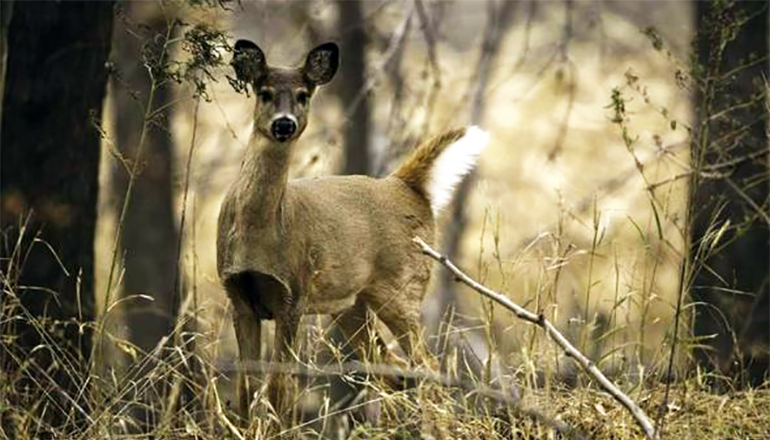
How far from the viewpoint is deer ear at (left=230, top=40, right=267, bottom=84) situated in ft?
21.1

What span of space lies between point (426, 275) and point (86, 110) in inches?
65.3

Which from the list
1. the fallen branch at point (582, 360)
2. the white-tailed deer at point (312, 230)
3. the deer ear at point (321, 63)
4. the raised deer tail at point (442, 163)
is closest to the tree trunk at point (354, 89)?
the raised deer tail at point (442, 163)

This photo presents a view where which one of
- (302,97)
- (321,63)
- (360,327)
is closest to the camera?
(302,97)

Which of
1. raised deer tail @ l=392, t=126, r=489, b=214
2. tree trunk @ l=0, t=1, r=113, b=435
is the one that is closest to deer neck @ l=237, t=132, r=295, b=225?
tree trunk @ l=0, t=1, r=113, b=435

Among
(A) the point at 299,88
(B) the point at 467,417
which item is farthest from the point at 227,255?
(B) the point at 467,417

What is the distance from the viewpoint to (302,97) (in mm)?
6605

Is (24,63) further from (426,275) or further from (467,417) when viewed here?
(467,417)

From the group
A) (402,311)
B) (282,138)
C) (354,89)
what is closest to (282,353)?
(282,138)

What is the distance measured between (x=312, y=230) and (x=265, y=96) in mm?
672

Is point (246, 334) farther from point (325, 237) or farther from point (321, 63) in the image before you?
point (321, 63)

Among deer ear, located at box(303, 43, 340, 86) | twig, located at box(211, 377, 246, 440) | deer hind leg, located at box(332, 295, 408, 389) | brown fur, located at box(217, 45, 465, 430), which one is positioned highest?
deer ear, located at box(303, 43, 340, 86)

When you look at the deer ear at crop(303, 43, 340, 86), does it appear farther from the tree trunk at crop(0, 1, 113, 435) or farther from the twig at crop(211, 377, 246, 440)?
the twig at crop(211, 377, 246, 440)

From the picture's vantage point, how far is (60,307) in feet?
23.1

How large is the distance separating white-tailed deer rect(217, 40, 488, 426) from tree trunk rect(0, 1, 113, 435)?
0.80m
